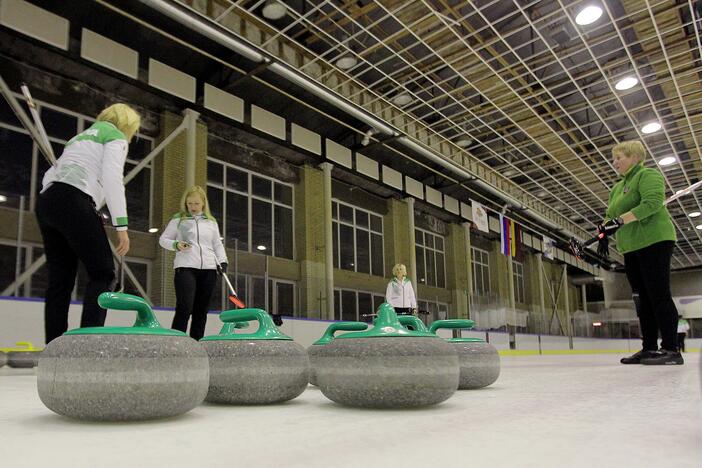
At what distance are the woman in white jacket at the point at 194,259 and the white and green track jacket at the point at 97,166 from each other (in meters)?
1.45

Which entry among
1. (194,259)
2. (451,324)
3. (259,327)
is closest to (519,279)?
(194,259)

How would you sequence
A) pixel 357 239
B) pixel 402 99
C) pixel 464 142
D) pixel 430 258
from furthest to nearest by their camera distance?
pixel 430 258, pixel 357 239, pixel 464 142, pixel 402 99

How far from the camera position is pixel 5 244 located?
20.0ft

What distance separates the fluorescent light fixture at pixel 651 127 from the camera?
14305 millimetres

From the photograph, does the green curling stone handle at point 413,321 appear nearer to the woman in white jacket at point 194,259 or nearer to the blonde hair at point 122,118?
the blonde hair at point 122,118

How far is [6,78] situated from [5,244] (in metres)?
4.87

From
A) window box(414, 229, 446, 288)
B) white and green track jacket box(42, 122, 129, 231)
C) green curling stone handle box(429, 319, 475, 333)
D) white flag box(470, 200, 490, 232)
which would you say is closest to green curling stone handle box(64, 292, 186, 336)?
green curling stone handle box(429, 319, 475, 333)

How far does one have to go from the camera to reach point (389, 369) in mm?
1601

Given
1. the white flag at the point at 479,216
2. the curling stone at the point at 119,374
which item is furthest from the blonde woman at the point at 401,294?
the white flag at the point at 479,216

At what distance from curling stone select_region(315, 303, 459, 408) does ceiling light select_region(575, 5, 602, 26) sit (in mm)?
9596

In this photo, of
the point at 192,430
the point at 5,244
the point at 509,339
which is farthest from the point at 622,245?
the point at 509,339

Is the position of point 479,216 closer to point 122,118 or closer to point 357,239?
point 357,239

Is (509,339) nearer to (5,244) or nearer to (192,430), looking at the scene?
(5,244)

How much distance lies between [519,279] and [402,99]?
17.0 m
